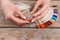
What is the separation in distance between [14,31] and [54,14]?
0.20m

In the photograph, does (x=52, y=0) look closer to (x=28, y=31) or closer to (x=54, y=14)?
(x=54, y=14)

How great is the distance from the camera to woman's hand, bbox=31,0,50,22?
2.33ft

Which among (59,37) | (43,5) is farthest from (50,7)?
(59,37)

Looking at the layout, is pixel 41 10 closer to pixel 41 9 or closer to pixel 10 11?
pixel 41 9

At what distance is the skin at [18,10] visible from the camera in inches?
27.5

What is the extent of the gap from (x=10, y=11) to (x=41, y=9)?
137mm

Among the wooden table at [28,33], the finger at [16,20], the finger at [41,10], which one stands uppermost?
the finger at [41,10]

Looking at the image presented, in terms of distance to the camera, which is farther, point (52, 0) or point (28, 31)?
point (52, 0)

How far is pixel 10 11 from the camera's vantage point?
2.34 ft

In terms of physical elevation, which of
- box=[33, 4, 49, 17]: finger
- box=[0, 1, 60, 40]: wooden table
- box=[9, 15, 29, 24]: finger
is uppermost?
box=[33, 4, 49, 17]: finger

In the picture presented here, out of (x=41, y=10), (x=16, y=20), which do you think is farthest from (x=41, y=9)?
(x=16, y=20)

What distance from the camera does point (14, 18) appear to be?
70 centimetres

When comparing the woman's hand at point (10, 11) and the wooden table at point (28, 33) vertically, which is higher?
the woman's hand at point (10, 11)

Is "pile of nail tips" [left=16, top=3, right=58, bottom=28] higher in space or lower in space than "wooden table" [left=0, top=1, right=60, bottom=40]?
higher
